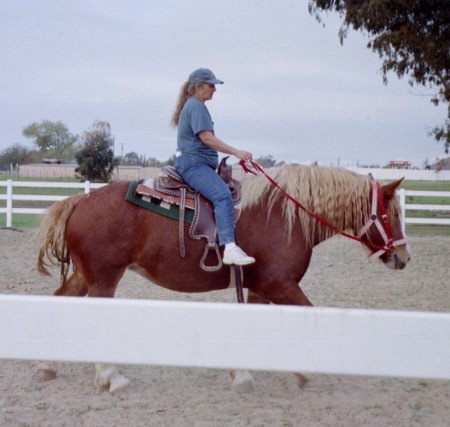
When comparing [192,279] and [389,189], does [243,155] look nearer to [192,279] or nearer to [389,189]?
[192,279]

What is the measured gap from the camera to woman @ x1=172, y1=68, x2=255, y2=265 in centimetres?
463

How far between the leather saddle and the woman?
0.23 ft

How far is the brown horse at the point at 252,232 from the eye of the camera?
4777 mm

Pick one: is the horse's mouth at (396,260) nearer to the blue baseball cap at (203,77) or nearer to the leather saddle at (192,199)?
the leather saddle at (192,199)

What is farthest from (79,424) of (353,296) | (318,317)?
(353,296)

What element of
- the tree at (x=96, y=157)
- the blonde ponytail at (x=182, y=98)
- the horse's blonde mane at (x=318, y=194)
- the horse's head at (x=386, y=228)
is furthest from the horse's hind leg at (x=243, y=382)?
the tree at (x=96, y=157)

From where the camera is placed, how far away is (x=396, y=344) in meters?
1.59

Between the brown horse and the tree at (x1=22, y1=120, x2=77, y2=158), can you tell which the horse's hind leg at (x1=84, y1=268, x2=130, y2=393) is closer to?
the brown horse

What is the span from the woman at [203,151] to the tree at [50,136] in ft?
276

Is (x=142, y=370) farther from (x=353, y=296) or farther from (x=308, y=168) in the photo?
(x=353, y=296)

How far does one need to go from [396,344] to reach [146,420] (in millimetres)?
2709

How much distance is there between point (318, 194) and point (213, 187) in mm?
868

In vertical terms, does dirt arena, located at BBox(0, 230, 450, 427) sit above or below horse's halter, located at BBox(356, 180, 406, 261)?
below

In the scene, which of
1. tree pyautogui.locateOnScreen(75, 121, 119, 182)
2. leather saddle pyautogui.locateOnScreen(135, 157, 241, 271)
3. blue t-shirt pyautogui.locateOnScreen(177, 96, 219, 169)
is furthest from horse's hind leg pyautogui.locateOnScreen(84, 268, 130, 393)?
tree pyautogui.locateOnScreen(75, 121, 119, 182)
